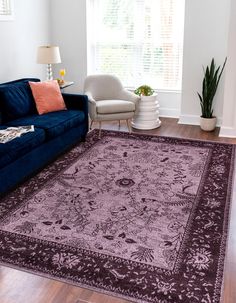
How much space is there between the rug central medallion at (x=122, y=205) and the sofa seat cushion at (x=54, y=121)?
16.4 inches

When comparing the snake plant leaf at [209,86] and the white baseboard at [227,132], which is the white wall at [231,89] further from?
the snake plant leaf at [209,86]

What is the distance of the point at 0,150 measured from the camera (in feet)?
10.6

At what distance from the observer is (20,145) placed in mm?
3463

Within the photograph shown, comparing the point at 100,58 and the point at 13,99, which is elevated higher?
the point at 100,58

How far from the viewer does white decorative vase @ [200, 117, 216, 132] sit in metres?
5.32

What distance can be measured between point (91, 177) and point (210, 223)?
1382mm

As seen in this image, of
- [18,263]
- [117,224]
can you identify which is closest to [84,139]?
[117,224]

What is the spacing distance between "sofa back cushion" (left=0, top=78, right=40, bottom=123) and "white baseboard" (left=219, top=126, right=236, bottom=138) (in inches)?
102

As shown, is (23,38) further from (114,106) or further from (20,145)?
(20,145)

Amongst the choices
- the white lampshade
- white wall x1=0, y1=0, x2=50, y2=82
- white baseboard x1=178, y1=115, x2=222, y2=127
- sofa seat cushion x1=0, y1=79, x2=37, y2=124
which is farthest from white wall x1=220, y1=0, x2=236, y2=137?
white wall x1=0, y1=0, x2=50, y2=82

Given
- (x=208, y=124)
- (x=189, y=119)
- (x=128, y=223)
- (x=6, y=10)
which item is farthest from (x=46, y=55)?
(x=128, y=223)

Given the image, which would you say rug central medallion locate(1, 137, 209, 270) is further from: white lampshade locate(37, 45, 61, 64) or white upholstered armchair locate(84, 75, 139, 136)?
white lampshade locate(37, 45, 61, 64)

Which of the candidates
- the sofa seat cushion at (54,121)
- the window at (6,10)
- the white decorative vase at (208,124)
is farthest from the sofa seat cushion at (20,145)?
the white decorative vase at (208,124)

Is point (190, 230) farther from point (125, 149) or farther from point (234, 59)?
point (234, 59)
